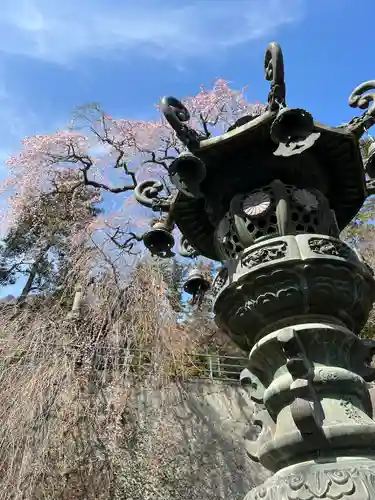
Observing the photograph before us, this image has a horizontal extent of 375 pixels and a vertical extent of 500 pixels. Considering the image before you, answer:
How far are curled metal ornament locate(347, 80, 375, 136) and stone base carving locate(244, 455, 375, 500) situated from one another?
112 centimetres

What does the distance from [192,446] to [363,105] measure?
4.06m

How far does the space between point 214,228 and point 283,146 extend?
1.75 feet

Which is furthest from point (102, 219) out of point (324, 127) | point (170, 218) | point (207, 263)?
point (324, 127)

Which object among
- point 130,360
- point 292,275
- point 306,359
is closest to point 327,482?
point 306,359

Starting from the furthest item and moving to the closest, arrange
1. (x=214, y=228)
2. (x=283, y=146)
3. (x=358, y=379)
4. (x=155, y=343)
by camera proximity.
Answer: (x=155, y=343)
(x=214, y=228)
(x=283, y=146)
(x=358, y=379)

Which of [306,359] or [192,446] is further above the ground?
[192,446]

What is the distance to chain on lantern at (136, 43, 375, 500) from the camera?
1283 millimetres

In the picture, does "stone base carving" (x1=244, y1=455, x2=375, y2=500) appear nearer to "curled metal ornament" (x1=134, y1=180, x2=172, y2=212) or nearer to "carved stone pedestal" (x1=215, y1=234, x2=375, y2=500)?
"carved stone pedestal" (x1=215, y1=234, x2=375, y2=500)

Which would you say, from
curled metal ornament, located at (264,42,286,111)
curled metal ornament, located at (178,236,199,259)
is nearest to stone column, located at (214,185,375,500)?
curled metal ornament, located at (264,42,286,111)

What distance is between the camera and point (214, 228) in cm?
200

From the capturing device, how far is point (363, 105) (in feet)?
6.05

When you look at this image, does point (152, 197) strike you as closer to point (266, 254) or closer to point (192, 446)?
point (266, 254)

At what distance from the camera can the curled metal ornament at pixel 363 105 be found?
1720 mm

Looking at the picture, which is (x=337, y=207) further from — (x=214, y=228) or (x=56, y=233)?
(x=56, y=233)
